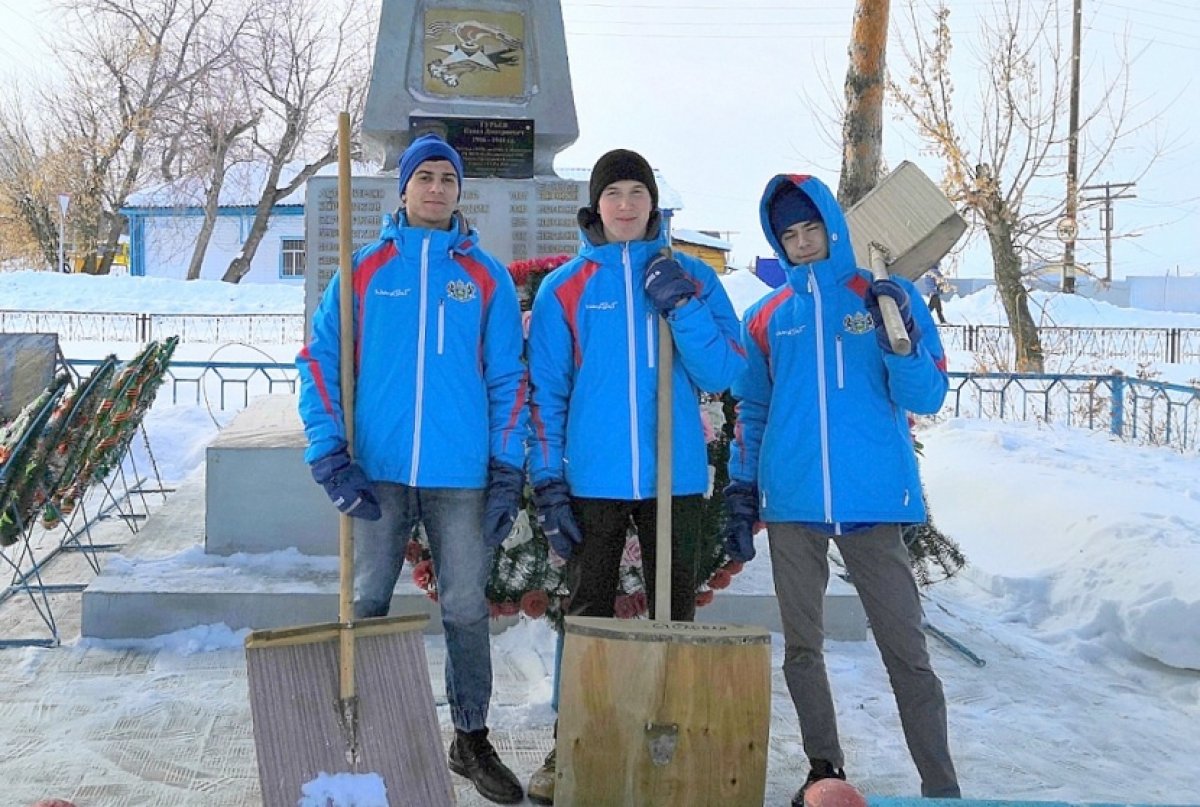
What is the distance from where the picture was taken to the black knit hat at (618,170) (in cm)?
282

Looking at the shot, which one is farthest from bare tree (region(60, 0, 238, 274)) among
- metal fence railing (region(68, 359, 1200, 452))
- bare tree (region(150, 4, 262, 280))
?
metal fence railing (region(68, 359, 1200, 452))

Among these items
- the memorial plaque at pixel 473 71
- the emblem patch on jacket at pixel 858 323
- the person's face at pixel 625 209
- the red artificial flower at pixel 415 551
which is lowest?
the red artificial flower at pixel 415 551

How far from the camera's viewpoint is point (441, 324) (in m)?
2.80

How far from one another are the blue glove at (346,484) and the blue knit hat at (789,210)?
1253 mm

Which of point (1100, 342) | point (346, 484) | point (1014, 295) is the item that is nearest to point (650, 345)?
point (346, 484)

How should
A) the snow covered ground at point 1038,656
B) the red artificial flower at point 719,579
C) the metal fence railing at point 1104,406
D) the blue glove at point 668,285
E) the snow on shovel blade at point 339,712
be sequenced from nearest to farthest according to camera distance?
1. the snow on shovel blade at point 339,712
2. the blue glove at point 668,285
3. the snow covered ground at point 1038,656
4. the red artificial flower at point 719,579
5. the metal fence railing at point 1104,406

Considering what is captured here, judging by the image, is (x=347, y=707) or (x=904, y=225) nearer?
(x=347, y=707)

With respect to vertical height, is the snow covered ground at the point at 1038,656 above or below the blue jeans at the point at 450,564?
below

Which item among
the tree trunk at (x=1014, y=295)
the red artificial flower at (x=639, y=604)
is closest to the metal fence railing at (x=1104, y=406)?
the tree trunk at (x=1014, y=295)

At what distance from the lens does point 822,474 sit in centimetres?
Result: 275

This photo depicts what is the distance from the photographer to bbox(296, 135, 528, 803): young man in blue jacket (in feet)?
9.09

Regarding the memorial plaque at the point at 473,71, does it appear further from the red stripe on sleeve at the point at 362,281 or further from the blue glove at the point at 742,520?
the blue glove at the point at 742,520

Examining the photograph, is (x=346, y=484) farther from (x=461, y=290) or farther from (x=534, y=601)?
(x=534, y=601)

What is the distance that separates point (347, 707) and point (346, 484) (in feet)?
1.72
